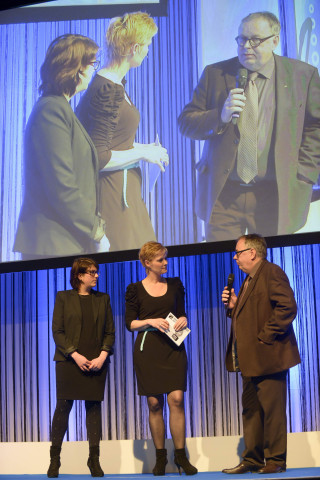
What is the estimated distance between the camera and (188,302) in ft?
16.4

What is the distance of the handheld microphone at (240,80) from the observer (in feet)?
15.6

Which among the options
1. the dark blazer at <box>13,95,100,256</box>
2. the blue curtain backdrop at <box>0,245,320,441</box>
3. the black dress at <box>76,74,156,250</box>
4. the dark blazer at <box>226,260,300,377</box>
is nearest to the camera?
the dark blazer at <box>226,260,300,377</box>

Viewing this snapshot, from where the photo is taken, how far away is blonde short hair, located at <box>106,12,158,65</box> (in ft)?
16.7

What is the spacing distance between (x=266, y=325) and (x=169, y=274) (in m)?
1.45

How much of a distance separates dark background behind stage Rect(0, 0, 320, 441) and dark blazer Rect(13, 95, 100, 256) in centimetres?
11

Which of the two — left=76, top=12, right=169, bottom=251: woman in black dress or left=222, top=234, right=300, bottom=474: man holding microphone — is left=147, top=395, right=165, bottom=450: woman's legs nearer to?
left=222, top=234, right=300, bottom=474: man holding microphone

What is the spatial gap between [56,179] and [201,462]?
7.24 feet

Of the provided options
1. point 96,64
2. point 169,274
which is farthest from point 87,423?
point 96,64

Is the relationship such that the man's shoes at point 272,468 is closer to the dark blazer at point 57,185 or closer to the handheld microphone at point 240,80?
the dark blazer at point 57,185

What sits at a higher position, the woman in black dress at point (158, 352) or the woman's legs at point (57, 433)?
the woman in black dress at point (158, 352)

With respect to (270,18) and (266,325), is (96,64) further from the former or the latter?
(266,325)

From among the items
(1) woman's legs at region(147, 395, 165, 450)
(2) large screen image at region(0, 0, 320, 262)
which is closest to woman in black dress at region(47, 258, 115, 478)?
(1) woman's legs at region(147, 395, 165, 450)

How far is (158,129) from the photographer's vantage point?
16.2 ft

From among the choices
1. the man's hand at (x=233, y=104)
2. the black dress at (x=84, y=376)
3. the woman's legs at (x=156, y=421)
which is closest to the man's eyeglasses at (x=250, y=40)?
the man's hand at (x=233, y=104)
